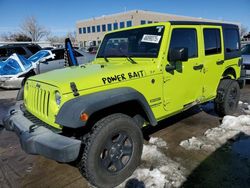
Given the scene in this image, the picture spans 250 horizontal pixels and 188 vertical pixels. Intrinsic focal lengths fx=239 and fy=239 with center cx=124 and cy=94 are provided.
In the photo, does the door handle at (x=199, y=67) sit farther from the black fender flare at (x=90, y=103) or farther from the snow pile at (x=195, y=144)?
the black fender flare at (x=90, y=103)

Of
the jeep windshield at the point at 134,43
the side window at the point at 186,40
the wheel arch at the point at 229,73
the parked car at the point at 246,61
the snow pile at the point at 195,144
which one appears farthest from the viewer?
the parked car at the point at 246,61

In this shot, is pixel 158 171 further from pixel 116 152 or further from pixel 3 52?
pixel 3 52

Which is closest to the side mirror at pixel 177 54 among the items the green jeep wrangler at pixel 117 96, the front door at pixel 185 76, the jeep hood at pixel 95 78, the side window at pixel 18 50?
the green jeep wrangler at pixel 117 96

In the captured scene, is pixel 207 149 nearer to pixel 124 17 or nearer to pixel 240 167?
pixel 240 167

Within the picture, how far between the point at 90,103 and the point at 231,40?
3885 millimetres

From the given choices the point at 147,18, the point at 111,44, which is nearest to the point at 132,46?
the point at 111,44

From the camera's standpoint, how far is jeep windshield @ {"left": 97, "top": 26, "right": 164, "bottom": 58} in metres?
3.60

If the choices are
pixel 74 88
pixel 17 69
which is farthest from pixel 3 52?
pixel 74 88

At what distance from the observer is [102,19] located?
59.6m

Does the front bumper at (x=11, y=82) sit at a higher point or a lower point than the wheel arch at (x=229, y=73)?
lower

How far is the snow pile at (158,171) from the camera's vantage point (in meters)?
2.95

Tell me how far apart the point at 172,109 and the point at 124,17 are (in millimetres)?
52408

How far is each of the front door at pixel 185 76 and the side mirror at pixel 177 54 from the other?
0.38ft

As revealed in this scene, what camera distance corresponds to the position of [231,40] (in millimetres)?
5109
